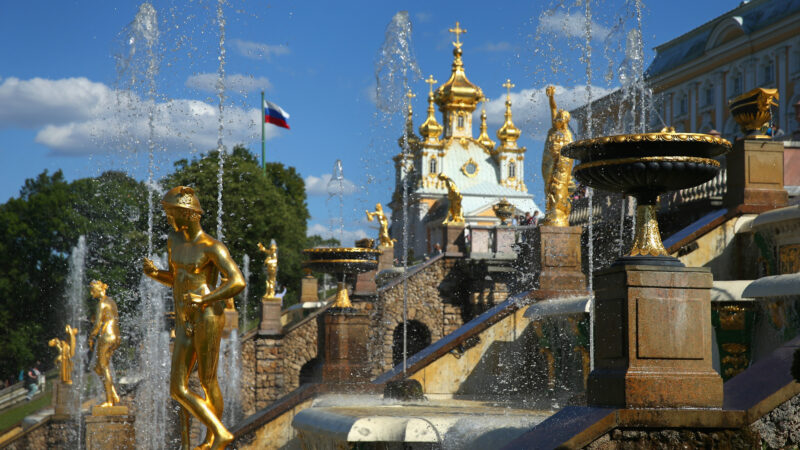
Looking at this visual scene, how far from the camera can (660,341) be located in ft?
23.1

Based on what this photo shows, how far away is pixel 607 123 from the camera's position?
118ft

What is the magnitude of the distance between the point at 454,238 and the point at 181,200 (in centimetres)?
2079

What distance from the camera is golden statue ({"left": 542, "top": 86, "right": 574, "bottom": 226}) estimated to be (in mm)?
16031

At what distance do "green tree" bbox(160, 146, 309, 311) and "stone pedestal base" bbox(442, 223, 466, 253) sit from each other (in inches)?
678

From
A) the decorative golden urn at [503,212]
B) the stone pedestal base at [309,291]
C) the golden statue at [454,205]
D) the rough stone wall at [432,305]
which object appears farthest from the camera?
the stone pedestal base at [309,291]

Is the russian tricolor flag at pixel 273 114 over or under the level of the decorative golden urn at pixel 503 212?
over

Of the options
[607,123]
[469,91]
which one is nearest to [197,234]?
[607,123]

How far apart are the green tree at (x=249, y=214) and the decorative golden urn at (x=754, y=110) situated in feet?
106

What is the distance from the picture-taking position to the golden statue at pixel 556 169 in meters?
16.0

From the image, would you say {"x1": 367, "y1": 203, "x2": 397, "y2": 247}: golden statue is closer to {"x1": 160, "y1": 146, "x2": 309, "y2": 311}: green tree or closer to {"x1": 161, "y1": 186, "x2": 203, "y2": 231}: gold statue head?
{"x1": 160, "y1": 146, "x2": 309, "y2": 311}: green tree

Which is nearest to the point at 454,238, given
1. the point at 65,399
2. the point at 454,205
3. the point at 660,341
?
the point at 454,205

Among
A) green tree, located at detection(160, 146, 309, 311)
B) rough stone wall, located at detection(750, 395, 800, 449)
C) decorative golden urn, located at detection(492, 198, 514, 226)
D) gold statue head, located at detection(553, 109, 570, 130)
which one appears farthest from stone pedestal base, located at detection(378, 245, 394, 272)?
rough stone wall, located at detection(750, 395, 800, 449)

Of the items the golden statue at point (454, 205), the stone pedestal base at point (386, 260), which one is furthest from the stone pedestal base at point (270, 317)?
the stone pedestal base at point (386, 260)

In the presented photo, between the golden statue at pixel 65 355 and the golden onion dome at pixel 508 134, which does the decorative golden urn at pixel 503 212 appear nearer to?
the golden statue at pixel 65 355
